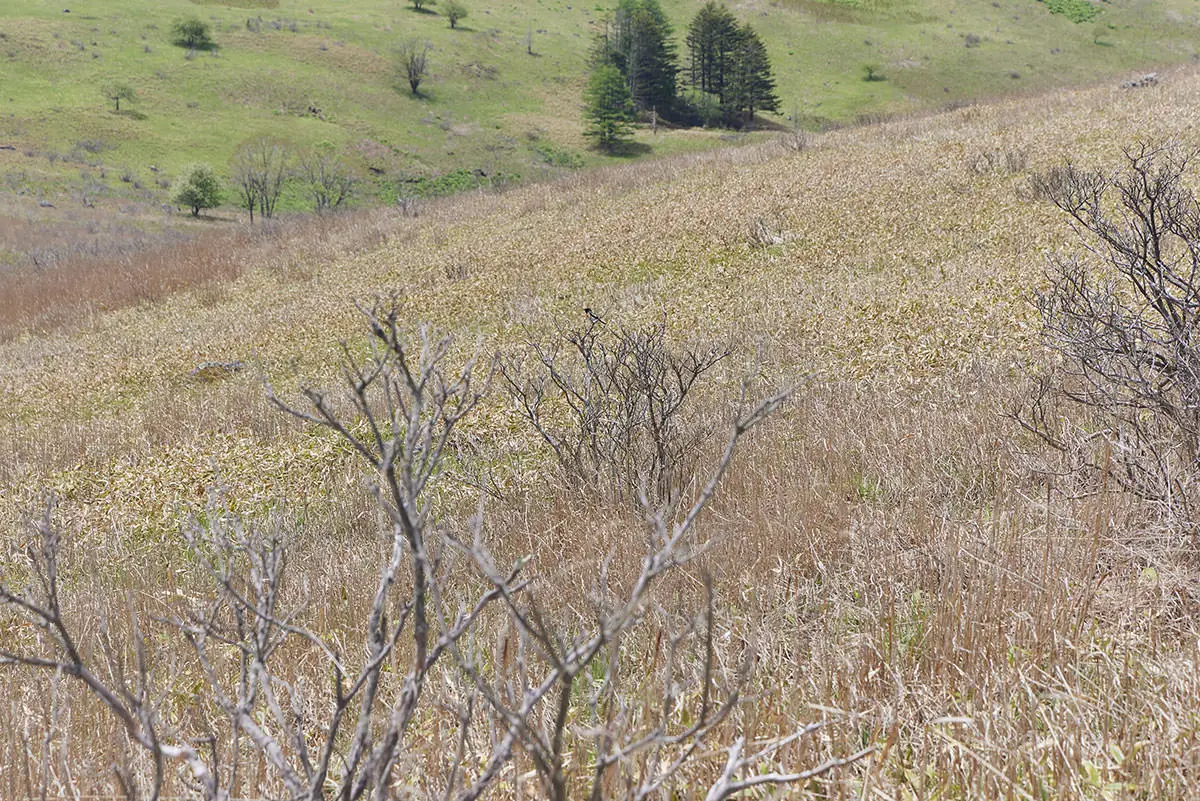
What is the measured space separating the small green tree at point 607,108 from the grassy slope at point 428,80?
1.84m

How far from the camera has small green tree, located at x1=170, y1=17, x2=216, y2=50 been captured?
61.4 metres

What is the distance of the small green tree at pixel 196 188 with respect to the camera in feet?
129

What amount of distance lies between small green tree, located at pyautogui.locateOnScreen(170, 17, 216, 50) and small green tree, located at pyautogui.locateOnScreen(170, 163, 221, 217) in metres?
29.5

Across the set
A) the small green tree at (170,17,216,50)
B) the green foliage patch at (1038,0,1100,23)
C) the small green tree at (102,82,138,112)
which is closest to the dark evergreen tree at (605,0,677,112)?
the small green tree at (170,17,216,50)

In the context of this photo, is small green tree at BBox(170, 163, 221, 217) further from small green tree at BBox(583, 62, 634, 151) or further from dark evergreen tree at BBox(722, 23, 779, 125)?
dark evergreen tree at BBox(722, 23, 779, 125)

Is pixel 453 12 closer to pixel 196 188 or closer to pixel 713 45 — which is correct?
pixel 713 45

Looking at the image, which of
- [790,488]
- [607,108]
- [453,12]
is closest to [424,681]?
[790,488]

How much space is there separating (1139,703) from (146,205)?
4621 cm

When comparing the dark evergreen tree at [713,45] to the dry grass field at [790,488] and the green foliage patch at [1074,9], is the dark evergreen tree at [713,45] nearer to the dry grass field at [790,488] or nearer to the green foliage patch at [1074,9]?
the green foliage patch at [1074,9]

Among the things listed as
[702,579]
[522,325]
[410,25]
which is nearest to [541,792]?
[702,579]

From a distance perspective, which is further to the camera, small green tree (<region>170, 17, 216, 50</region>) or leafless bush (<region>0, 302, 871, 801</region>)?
small green tree (<region>170, 17, 216, 50</region>)

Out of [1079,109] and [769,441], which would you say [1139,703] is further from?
[1079,109]

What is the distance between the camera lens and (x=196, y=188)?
3941 cm

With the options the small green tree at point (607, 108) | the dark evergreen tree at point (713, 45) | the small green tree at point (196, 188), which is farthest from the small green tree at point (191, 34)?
the dark evergreen tree at point (713, 45)
